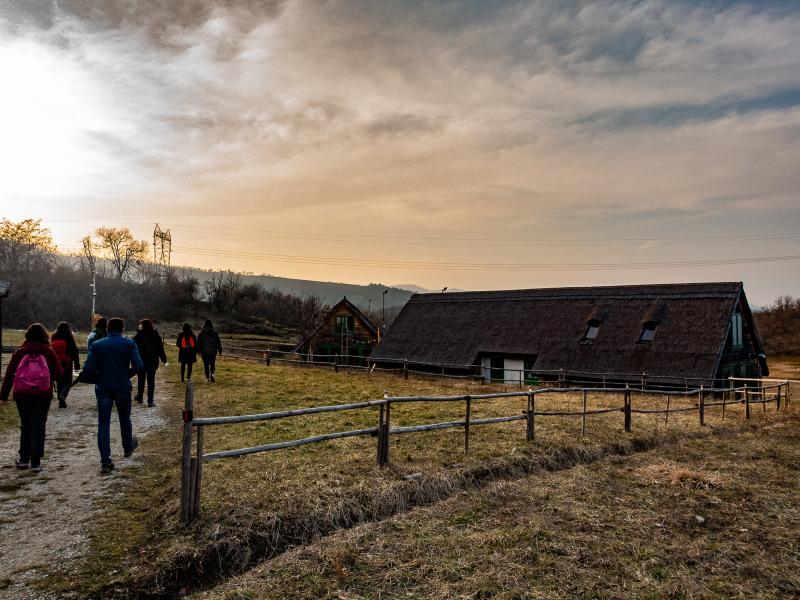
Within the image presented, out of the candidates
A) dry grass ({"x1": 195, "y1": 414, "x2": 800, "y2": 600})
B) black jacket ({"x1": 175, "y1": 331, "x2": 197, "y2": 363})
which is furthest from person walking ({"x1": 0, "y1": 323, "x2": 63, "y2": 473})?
black jacket ({"x1": 175, "y1": 331, "x2": 197, "y2": 363})

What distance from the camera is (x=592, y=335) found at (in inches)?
1123

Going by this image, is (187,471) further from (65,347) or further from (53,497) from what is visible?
(65,347)

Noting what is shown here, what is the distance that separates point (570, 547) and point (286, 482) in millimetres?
3635

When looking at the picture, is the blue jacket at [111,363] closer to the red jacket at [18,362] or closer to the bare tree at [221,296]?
the red jacket at [18,362]

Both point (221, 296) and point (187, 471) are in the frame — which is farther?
point (221, 296)

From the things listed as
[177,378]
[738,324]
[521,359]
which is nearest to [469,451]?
[177,378]

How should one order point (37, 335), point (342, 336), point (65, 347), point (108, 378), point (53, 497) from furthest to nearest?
point (342, 336), point (65, 347), point (37, 335), point (108, 378), point (53, 497)

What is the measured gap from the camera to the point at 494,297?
3512 centimetres

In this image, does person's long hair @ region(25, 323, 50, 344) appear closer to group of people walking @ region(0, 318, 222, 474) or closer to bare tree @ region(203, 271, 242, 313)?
group of people walking @ region(0, 318, 222, 474)

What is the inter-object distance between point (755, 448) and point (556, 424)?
4239mm

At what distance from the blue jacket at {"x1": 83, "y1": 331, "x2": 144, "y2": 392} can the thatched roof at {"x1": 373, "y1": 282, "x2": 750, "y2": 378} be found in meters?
23.3

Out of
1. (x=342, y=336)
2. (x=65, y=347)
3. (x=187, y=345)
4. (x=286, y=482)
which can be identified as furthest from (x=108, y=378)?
(x=342, y=336)

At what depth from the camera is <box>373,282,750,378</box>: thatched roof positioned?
82.3 ft

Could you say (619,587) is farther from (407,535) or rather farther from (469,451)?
(469,451)
